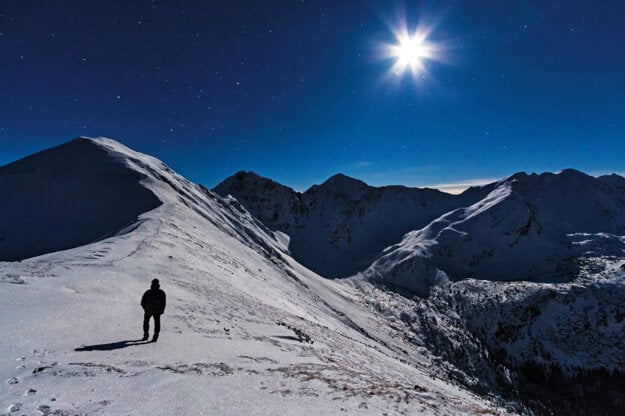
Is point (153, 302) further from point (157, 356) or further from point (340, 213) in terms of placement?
point (340, 213)

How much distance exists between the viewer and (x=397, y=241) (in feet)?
449

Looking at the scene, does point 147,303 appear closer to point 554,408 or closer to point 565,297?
point 554,408

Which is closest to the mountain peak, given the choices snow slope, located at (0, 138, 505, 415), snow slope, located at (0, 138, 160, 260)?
snow slope, located at (0, 138, 160, 260)

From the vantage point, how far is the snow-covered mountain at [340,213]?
128m

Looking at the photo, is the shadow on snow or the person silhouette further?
the person silhouette

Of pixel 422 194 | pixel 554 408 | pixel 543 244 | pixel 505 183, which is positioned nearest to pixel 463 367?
pixel 554 408

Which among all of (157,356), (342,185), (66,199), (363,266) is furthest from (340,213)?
(157,356)

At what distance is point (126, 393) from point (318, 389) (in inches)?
172

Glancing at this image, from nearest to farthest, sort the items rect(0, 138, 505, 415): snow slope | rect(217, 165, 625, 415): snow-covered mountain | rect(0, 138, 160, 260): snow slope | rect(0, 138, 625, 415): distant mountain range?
rect(0, 138, 505, 415): snow slope < rect(0, 138, 625, 415): distant mountain range < rect(0, 138, 160, 260): snow slope < rect(217, 165, 625, 415): snow-covered mountain

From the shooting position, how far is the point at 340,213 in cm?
15175

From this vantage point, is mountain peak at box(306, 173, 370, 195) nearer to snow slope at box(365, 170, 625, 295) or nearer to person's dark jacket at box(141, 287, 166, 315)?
snow slope at box(365, 170, 625, 295)

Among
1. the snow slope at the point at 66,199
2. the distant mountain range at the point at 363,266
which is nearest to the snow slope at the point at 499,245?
the distant mountain range at the point at 363,266

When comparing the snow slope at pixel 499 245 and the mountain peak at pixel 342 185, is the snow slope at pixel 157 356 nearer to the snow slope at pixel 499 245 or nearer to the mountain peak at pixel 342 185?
the snow slope at pixel 499 245

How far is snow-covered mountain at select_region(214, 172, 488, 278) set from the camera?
128m
